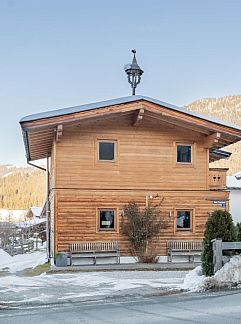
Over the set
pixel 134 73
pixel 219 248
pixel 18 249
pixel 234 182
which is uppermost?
pixel 134 73

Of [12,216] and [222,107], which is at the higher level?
[222,107]

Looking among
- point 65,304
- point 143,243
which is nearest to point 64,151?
point 143,243

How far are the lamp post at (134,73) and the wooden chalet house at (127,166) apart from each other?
9.44 feet

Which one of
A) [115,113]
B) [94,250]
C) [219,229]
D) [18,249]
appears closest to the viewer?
[219,229]

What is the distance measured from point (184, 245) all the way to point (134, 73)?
316 inches

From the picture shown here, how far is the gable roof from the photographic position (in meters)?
20.5

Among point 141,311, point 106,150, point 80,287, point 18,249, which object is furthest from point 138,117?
point 18,249

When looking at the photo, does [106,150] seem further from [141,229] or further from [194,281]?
[194,281]

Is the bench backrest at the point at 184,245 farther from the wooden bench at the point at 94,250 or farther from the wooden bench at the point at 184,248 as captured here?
the wooden bench at the point at 94,250

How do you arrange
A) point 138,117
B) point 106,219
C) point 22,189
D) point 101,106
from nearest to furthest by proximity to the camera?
point 101,106 < point 138,117 < point 106,219 < point 22,189

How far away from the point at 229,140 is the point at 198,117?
2.62 m

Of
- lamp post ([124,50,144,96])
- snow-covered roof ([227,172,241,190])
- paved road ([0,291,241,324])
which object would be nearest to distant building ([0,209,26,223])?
snow-covered roof ([227,172,241,190])

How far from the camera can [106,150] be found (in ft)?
73.0

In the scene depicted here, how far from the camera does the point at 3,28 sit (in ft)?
78.2
